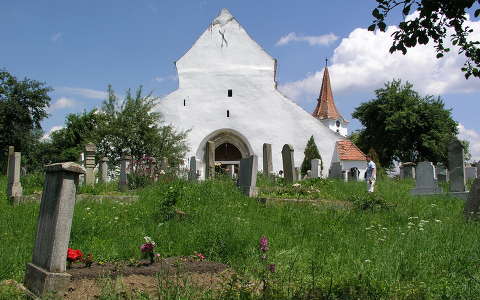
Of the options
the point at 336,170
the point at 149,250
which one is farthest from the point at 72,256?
the point at 336,170

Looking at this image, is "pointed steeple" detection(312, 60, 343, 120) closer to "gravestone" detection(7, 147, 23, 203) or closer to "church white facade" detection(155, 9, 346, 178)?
"church white facade" detection(155, 9, 346, 178)

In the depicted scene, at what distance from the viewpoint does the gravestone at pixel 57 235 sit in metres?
4.67

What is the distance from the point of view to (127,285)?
188 inches

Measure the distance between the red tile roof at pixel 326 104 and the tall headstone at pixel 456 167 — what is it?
3708 cm

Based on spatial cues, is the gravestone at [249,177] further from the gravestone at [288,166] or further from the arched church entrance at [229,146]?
the arched church entrance at [229,146]

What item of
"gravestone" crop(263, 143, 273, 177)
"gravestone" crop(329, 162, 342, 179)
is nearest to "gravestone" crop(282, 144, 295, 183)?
"gravestone" crop(263, 143, 273, 177)

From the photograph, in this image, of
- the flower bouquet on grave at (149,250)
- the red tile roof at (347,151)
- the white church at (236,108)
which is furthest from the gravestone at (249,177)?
the red tile roof at (347,151)

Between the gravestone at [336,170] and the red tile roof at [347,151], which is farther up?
the red tile roof at [347,151]

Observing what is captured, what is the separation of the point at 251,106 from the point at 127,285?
26213mm

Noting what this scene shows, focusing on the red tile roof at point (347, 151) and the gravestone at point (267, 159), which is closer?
the gravestone at point (267, 159)

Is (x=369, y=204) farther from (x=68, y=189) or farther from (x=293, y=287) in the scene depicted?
(x=68, y=189)

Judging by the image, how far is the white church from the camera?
29.5 m

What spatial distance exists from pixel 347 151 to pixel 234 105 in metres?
7.30

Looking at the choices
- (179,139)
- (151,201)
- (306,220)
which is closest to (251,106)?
(179,139)
